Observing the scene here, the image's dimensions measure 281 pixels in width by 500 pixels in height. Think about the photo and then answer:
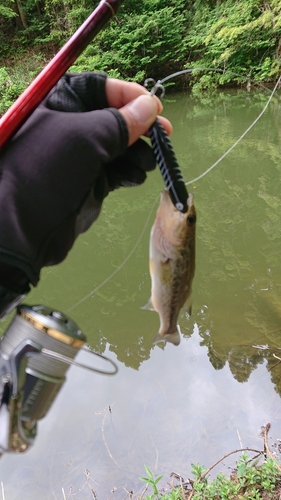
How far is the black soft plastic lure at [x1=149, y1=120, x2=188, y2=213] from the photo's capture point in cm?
129

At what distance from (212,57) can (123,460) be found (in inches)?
661

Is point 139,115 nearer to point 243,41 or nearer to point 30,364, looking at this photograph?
point 30,364

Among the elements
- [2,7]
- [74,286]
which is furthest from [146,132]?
[2,7]

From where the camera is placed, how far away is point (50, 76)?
127 cm

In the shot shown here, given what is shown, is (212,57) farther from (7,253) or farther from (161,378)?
(7,253)

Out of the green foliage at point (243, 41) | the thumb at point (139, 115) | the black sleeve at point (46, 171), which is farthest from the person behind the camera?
the green foliage at point (243, 41)

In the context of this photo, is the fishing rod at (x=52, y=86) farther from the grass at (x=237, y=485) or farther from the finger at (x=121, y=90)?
the grass at (x=237, y=485)

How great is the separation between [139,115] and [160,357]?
3184 millimetres

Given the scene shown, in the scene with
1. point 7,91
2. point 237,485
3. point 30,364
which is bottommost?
point 7,91

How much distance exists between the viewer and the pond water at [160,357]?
301cm

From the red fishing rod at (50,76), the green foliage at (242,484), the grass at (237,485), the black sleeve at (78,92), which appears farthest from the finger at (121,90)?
the green foliage at (242,484)

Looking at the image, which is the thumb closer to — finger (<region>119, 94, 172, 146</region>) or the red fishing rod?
finger (<region>119, 94, 172, 146</region>)

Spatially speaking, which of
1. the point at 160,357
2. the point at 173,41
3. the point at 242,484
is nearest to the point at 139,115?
the point at 242,484

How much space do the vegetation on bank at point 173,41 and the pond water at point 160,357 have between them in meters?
9.77
